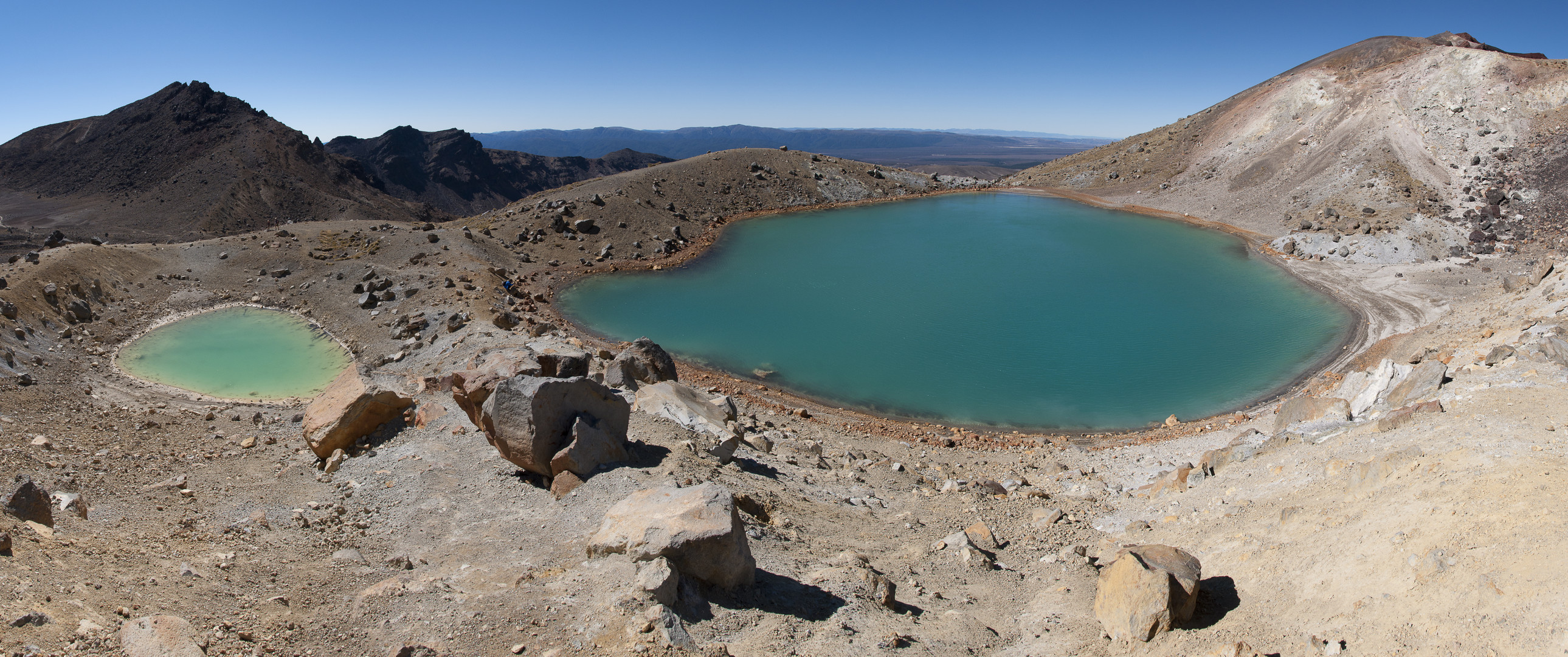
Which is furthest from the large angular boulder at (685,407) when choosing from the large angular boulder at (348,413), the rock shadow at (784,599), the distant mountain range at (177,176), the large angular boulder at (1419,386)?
the distant mountain range at (177,176)

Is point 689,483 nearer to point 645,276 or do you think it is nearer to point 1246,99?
point 645,276

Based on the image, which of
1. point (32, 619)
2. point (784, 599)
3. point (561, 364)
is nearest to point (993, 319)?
point (561, 364)

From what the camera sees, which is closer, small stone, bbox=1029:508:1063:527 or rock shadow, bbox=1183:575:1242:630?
rock shadow, bbox=1183:575:1242:630

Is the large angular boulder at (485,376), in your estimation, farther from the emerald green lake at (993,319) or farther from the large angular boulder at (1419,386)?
the large angular boulder at (1419,386)

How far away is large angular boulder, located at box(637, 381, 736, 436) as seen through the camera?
14.3 meters

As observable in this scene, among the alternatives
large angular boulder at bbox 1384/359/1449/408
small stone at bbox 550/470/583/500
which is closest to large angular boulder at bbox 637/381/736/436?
small stone at bbox 550/470/583/500

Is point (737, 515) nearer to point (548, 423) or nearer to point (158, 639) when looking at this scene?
point (548, 423)

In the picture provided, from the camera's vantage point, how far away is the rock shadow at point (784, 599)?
786 centimetres

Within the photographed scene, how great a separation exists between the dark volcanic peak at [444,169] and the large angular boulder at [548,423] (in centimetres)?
10178

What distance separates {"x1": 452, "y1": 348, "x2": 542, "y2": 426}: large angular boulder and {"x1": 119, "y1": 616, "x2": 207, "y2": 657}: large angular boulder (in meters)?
5.57

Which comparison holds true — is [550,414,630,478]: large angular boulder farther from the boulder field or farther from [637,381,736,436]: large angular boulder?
[637,381,736,436]: large angular boulder

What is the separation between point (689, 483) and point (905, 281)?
1024 inches

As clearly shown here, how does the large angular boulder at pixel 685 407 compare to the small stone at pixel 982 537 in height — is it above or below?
above

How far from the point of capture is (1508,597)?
19.9ft
